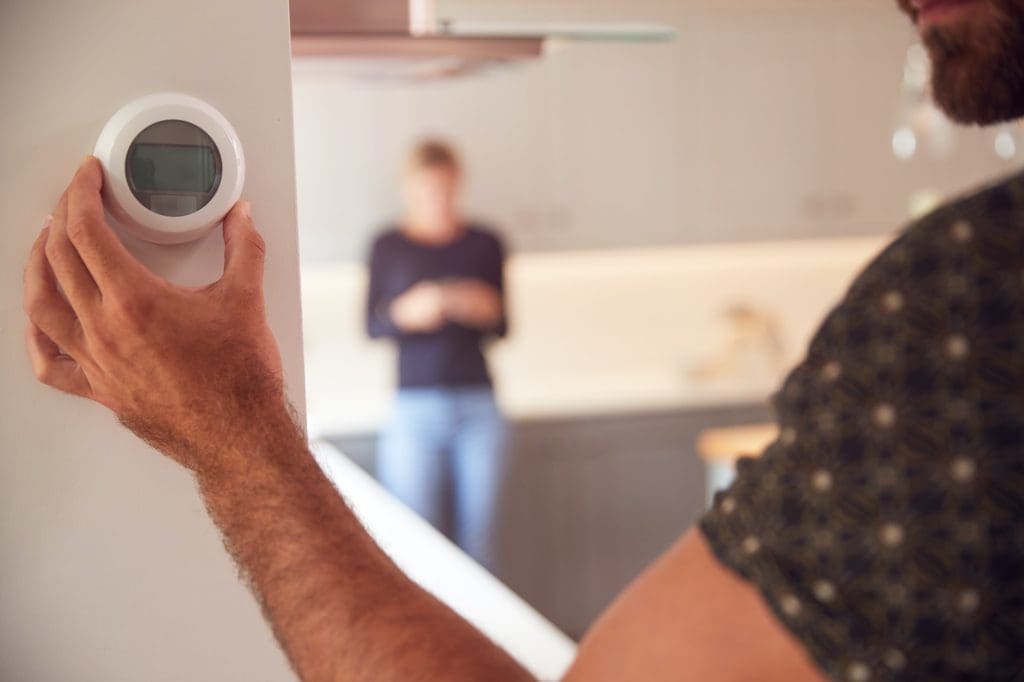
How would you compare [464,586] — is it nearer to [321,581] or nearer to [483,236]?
[321,581]

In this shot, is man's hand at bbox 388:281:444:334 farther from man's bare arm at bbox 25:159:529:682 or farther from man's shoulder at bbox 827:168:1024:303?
man's shoulder at bbox 827:168:1024:303

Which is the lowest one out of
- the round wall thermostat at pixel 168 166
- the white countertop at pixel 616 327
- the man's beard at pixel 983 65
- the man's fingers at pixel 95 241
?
the white countertop at pixel 616 327

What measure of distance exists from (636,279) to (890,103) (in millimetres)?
1210

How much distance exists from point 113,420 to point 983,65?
Answer: 63 centimetres

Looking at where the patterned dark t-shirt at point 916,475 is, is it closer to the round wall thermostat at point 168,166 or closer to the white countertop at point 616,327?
the round wall thermostat at point 168,166

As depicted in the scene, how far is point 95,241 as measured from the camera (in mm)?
566

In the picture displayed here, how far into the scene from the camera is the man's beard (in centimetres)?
72

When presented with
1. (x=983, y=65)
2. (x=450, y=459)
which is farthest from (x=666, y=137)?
(x=983, y=65)

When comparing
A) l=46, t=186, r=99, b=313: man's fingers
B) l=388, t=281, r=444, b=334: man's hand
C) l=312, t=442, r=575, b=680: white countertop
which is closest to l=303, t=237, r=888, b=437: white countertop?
l=388, t=281, r=444, b=334: man's hand

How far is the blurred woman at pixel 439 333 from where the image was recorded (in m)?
3.44

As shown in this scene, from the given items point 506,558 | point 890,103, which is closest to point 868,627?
point 506,558

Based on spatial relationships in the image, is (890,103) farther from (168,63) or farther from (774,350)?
(168,63)

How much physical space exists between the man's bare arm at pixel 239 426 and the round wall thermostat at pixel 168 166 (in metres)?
0.01

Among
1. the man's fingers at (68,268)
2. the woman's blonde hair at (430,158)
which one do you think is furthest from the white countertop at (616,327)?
the man's fingers at (68,268)
